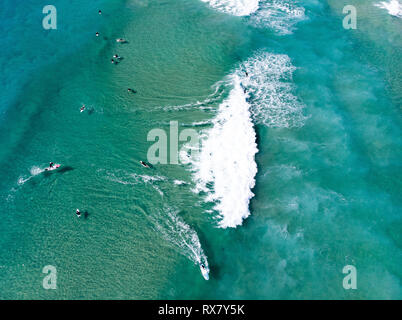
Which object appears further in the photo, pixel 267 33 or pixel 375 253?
pixel 267 33

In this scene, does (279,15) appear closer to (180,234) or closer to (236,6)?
(236,6)

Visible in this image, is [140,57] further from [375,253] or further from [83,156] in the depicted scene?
[375,253]

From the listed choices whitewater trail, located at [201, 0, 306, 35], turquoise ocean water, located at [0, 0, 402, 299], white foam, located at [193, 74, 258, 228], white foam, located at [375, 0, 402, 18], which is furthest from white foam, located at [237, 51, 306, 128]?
white foam, located at [375, 0, 402, 18]

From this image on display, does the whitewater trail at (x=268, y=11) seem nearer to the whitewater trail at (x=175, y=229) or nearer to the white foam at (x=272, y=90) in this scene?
the white foam at (x=272, y=90)

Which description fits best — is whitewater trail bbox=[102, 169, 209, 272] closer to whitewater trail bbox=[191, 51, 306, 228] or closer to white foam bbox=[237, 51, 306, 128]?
whitewater trail bbox=[191, 51, 306, 228]

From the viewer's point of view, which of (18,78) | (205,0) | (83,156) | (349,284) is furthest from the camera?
(205,0)

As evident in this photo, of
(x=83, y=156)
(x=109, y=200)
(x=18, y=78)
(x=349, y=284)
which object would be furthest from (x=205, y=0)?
(x=349, y=284)

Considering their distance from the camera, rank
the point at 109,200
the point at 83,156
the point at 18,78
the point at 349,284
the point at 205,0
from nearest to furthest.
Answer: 1. the point at 349,284
2. the point at 109,200
3. the point at 83,156
4. the point at 18,78
5. the point at 205,0

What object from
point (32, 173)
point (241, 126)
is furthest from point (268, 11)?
point (32, 173)
